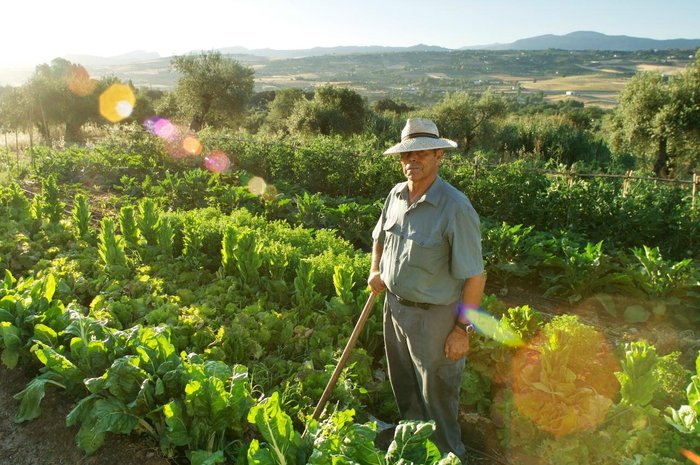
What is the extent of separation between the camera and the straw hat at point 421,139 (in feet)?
9.34

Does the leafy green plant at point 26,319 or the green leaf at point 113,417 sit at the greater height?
the leafy green plant at point 26,319

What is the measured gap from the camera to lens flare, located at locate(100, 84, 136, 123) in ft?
136

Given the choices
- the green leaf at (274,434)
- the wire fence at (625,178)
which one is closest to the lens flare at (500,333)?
the green leaf at (274,434)

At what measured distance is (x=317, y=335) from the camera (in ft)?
14.4

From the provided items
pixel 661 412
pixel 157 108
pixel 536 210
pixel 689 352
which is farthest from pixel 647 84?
pixel 157 108

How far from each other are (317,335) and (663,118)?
21.5 meters

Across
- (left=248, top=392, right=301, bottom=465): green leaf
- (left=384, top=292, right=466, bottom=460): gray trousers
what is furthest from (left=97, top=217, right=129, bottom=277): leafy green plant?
(left=248, top=392, right=301, bottom=465): green leaf

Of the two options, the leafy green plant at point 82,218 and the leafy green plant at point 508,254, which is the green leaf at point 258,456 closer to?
the leafy green plant at point 508,254

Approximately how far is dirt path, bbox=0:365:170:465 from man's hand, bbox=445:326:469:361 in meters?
1.88

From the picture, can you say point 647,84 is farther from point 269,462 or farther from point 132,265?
point 269,462

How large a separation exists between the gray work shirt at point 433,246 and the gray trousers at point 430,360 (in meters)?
0.13

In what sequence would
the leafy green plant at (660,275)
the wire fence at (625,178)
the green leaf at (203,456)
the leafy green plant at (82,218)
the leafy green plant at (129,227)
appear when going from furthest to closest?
the wire fence at (625,178) < the leafy green plant at (82,218) < the leafy green plant at (129,227) < the leafy green plant at (660,275) < the green leaf at (203,456)

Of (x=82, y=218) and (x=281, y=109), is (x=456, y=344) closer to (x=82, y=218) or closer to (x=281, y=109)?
(x=82, y=218)

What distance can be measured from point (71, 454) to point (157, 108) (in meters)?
34.6
